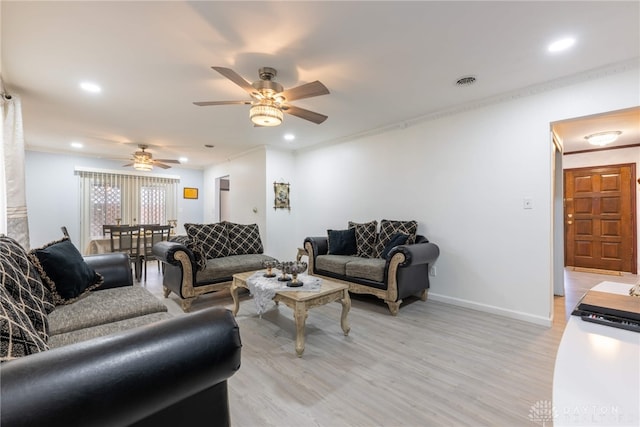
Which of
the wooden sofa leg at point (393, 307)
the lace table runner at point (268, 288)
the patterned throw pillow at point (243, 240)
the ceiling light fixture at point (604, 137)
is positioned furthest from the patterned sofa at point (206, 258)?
the ceiling light fixture at point (604, 137)

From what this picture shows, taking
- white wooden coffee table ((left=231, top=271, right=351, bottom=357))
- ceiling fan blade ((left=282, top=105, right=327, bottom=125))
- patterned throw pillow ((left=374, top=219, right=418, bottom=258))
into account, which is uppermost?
ceiling fan blade ((left=282, top=105, right=327, bottom=125))

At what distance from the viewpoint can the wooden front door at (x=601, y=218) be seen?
16.9 ft

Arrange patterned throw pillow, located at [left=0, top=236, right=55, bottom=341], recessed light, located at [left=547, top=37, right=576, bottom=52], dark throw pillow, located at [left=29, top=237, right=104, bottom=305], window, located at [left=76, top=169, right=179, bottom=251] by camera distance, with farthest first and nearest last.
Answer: window, located at [left=76, top=169, right=179, bottom=251], recessed light, located at [left=547, top=37, right=576, bottom=52], dark throw pillow, located at [left=29, top=237, right=104, bottom=305], patterned throw pillow, located at [left=0, top=236, right=55, bottom=341]

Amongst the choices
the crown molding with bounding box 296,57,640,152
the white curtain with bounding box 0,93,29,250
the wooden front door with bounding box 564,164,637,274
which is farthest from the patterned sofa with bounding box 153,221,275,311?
the wooden front door with bounding box 564,164,637,274

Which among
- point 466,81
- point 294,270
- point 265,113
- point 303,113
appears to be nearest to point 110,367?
point 294,270

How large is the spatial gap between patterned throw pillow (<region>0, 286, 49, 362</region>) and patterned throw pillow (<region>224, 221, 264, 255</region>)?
315 cm

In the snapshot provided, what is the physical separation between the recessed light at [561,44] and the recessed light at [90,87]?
4.10m

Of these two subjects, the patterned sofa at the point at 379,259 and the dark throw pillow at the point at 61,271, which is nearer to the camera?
the dark throw pillow at the point at 61,271

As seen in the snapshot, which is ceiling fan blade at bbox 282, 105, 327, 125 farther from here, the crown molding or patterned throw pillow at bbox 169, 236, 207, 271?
patterned throw pillow at bbox 169, 236, 207, 271

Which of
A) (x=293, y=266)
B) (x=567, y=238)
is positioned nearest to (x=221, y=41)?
(x=293, y=266)

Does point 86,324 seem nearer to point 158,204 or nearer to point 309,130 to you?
point 309,130

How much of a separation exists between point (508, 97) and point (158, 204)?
287 inches

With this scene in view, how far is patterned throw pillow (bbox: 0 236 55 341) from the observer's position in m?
1.29

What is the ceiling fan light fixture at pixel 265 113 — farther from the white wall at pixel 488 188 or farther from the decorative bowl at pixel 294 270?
the white wall at pixel 488 188
